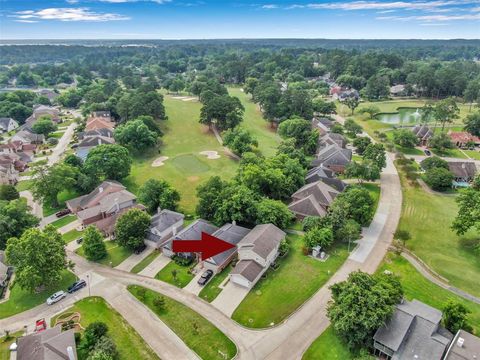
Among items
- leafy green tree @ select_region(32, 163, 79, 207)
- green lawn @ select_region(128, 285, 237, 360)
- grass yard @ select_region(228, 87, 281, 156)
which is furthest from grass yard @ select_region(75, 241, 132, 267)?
grass yard @ select_region(228, 87, 281, 156)

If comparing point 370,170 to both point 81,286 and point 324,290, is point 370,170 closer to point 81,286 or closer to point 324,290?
point 324,290

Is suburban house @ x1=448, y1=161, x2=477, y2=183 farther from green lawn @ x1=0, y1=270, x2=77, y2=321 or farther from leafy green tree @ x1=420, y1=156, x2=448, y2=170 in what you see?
green lawn @ x1=0, y1=270, x2=77, y2=321

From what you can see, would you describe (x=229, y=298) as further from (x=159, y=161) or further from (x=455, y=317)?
(x=159, y=161)

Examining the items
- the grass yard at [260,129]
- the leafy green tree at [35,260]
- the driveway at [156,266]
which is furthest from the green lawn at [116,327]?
the grass yard at [260,129]

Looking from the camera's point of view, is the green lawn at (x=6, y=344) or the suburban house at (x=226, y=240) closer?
the green lawn at (x=6, y=344)

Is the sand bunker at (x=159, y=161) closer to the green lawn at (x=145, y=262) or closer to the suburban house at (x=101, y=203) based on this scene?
the suburban house at (x=101, y=203)

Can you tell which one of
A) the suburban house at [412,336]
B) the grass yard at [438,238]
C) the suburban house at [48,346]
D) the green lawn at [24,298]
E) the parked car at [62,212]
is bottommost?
the green lawn at [24,298]
